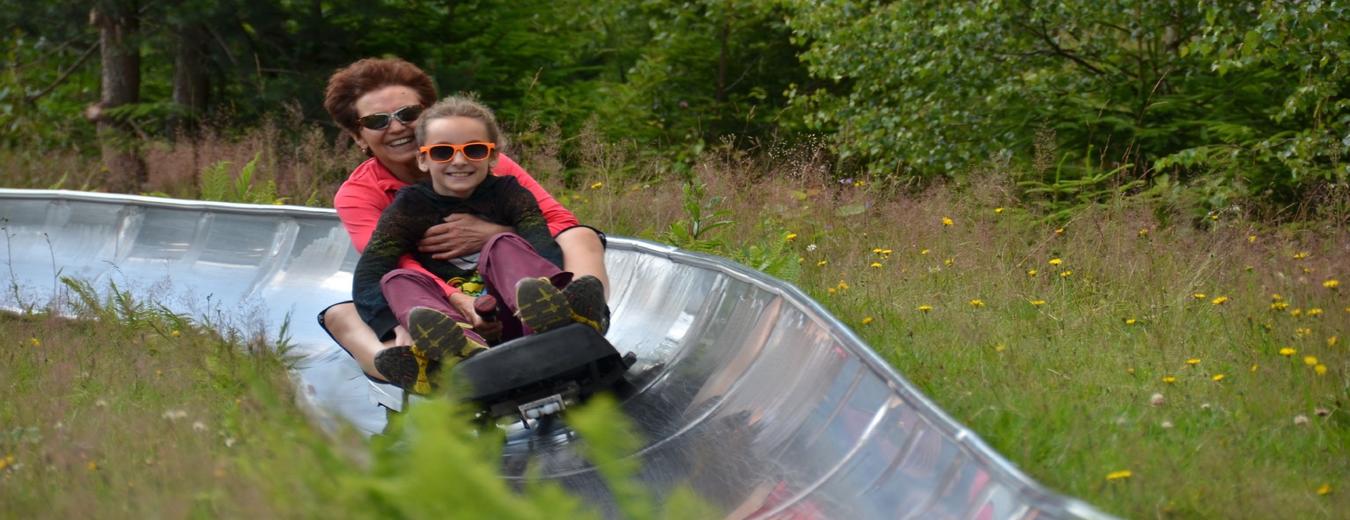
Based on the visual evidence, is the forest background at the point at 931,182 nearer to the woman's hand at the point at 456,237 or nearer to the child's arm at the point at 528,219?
the woman's hand at the point at 456,237

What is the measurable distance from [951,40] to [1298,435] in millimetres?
5453

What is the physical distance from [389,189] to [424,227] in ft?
2.05

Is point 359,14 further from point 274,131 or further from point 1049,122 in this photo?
point 1049,122

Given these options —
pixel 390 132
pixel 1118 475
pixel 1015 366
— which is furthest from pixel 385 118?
pixel 1118 475

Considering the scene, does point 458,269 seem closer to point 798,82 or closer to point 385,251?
point 385,251

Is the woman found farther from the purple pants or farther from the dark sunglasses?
the purple pants

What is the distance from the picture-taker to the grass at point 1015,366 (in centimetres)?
321

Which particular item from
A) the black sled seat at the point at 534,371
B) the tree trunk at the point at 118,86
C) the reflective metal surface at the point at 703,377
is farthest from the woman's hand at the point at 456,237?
the tree trunk at the point at 118,86

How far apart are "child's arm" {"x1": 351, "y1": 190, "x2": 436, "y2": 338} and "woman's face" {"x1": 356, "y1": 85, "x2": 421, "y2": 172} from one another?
59 centimetres

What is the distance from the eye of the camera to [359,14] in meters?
13.3

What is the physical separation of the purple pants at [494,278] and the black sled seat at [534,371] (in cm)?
24

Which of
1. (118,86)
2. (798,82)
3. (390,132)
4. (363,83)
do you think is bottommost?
(118,86)

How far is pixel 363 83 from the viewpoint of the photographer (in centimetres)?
579

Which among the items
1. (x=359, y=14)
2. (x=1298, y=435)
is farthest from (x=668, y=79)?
(x=1298, y=435)
